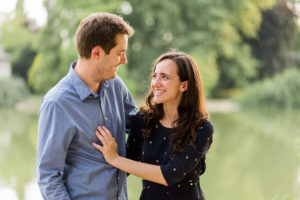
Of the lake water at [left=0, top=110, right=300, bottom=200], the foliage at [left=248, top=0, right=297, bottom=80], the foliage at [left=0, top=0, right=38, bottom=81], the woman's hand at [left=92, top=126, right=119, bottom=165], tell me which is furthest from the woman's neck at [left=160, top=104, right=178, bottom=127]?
the foliage at [left=248, top=0, right=297, bottom=80]

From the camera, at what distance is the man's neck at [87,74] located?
170 cm

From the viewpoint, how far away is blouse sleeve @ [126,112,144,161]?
2.02 meters

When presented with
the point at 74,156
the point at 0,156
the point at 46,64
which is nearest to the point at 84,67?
the point at 74,156

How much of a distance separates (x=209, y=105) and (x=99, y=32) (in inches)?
646

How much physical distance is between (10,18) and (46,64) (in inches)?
583

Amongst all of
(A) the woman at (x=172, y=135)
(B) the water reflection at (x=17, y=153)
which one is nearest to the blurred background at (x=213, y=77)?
(B) the water reflection at (x=17, y=153)

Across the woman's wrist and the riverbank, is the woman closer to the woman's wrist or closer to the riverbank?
the woman's wrist

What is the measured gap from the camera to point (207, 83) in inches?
651

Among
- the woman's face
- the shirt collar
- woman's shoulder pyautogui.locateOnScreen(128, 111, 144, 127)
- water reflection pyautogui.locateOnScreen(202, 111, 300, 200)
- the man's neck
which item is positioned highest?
water reflection pyautogui.locateOnScreen(202, 111, 300, 200)

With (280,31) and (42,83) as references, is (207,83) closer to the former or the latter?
(42,83)

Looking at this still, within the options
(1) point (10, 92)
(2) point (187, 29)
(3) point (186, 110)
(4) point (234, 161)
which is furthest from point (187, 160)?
(2) point (187, 29)

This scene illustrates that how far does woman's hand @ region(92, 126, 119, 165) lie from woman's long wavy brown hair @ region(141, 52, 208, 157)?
0.88 ft

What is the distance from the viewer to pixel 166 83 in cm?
187

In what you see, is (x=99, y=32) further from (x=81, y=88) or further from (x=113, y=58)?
(x=81, y=88)
